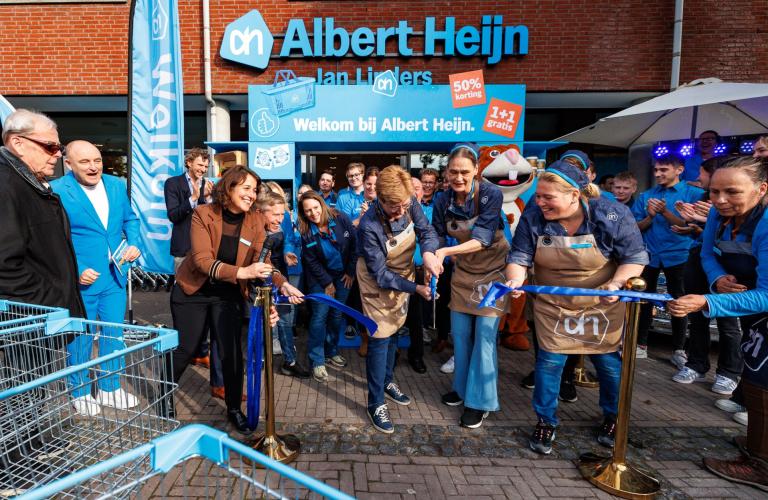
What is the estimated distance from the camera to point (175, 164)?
529 cm

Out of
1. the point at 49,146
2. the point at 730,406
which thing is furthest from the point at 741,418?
the point at 49,146

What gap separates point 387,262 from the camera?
3348 mm

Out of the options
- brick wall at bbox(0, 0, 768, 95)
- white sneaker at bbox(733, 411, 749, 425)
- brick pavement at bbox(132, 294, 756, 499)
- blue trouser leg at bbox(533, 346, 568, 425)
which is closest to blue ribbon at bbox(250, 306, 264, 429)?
brick pavement at bbox(132, 294, 756, 499)

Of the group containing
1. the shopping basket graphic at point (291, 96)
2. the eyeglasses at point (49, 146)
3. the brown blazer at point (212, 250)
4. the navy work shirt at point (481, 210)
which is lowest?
the brown blazer at point (212, 250)

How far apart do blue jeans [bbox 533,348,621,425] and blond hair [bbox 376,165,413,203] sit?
1.47 meters

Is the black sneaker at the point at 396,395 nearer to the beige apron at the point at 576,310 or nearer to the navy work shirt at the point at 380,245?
the navy work shirt at the point at 380,245

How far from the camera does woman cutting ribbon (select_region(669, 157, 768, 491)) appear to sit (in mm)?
2488

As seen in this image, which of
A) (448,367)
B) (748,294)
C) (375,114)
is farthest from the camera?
(375,114)

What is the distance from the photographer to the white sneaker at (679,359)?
460cm

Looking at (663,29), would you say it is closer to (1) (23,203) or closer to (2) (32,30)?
(1) (23,203)

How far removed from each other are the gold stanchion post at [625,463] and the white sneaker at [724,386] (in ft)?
6.22

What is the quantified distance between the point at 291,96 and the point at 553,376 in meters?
6.07

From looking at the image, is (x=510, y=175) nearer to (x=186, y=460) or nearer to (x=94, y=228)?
(x=94, y=228)

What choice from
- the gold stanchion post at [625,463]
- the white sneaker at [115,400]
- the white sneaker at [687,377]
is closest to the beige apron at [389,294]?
the gold stanchion post at [625,463]
